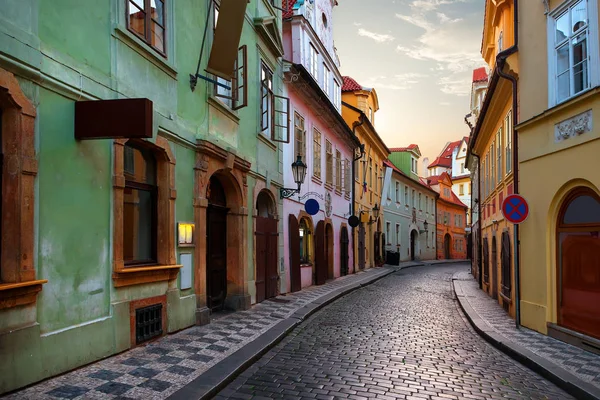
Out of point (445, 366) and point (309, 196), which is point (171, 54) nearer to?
point (445, 366)

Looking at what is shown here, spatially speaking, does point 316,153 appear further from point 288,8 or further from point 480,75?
point 480,75

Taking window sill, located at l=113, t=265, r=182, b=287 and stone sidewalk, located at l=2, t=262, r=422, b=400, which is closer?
stone sidewalk, located at l=2, t=262, r=422, b=400

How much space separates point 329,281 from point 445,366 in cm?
1324

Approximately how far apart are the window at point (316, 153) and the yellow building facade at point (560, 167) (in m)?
9.34

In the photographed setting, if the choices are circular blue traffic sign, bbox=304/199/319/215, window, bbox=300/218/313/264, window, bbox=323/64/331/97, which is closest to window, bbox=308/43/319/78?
window, bbox=323/64/331/97

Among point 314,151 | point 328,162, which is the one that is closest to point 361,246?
point 328,162

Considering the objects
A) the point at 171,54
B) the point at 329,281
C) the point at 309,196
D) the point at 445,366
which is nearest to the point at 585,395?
the point at 445,366

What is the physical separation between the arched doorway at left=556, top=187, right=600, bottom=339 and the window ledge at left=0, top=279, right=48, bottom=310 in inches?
303

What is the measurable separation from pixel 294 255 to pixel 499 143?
21.7 feet

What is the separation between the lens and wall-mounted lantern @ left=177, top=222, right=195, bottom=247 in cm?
858

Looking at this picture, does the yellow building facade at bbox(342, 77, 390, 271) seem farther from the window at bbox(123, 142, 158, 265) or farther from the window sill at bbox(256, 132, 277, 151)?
the window at bbox(123, 142, 158, 265)

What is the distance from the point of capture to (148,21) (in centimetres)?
777

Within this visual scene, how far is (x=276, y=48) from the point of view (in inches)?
546

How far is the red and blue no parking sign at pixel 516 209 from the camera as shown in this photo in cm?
936
